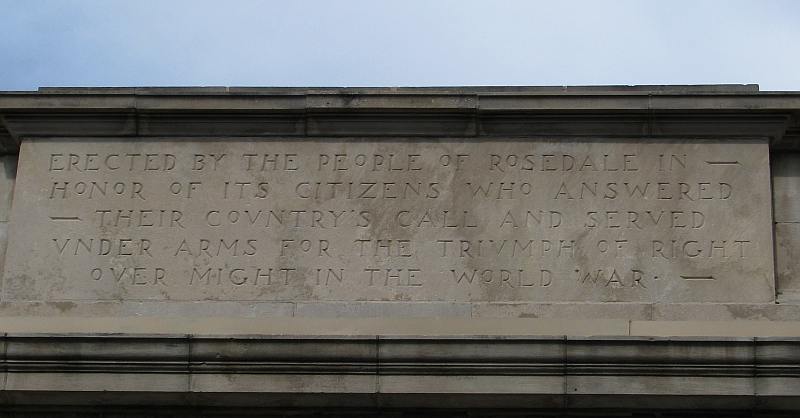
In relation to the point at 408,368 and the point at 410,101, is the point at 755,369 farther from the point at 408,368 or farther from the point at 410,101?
the point at 410,101

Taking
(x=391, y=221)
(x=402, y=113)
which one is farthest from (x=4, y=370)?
(x=402, y=113)

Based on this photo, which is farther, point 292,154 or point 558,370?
point 292,154

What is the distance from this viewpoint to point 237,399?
15.4 m

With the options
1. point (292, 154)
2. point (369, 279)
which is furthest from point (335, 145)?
point (369, 279)

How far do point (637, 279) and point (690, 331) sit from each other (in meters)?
0.79

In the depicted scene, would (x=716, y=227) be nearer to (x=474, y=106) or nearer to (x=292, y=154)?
(x=474, y=106)

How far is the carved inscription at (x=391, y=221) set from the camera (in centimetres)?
1631

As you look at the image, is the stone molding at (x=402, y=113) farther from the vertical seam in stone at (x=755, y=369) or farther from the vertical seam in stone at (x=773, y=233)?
the vertical seam in stone at (x=755, y=369)

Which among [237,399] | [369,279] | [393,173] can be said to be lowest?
[237,399]

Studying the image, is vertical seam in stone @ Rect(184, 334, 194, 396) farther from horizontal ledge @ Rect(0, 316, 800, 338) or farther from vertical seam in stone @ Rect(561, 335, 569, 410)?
vertical seam in stone @ Rect(561, 335, 569, 410)

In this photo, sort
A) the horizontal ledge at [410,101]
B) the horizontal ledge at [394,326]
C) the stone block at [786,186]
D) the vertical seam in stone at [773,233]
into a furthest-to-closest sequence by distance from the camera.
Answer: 1. the horizontal ledge at [410,101]
2. the stone block at [786,186]
3. the vertical seam in stone at [773,233]
4. the horizontal ledge at [394,326]

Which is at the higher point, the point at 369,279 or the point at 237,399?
the point at 369,279

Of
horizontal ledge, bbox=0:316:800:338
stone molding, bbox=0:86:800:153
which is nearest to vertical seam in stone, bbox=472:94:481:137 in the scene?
stone molding, bbox=0:86:800:153

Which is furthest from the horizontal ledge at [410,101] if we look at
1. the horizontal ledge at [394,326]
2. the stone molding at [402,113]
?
the horizontal ledge at [394,326]
